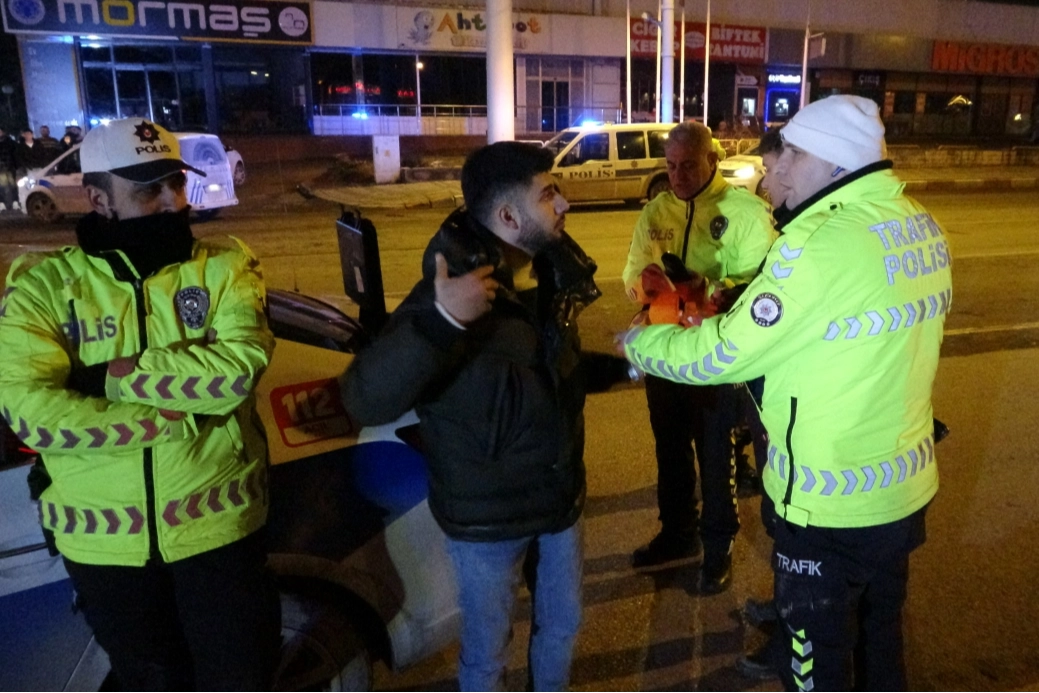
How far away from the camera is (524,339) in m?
2.14

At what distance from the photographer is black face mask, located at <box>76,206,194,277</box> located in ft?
6.68

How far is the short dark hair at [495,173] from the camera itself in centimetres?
210

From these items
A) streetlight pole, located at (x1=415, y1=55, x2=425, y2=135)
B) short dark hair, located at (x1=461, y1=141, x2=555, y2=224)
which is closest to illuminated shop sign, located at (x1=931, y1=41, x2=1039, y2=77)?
streetlight pole, located at (x1=415, y1=55, x2=425, y2=135)

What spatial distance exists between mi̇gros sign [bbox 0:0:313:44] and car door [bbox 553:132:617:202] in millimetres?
16890

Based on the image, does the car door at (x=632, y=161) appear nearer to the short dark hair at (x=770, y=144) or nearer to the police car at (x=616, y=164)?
the police car at (x=616, y=164)

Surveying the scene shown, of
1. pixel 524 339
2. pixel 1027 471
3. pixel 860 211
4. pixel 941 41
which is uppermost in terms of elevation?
pixel 941 41

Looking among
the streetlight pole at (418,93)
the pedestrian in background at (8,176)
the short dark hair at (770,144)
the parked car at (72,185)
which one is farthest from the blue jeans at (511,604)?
the streetlight pole at (418,93)

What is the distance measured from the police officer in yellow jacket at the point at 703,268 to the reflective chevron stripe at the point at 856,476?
117 cm

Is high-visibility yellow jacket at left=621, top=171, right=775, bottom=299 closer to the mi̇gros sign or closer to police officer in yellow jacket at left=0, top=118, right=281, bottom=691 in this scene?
police officer in yellow jacket at left=0, top=118, right=281, bottom=691

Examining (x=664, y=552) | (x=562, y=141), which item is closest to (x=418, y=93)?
(x=562, y=141)

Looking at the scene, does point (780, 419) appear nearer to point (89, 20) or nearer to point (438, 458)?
point (438, 458)

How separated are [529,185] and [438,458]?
2.40ft

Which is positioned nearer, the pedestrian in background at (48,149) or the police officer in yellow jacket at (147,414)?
the police officer in yellow jacket at (147,414)

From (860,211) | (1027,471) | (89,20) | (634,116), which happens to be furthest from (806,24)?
(860,211)
